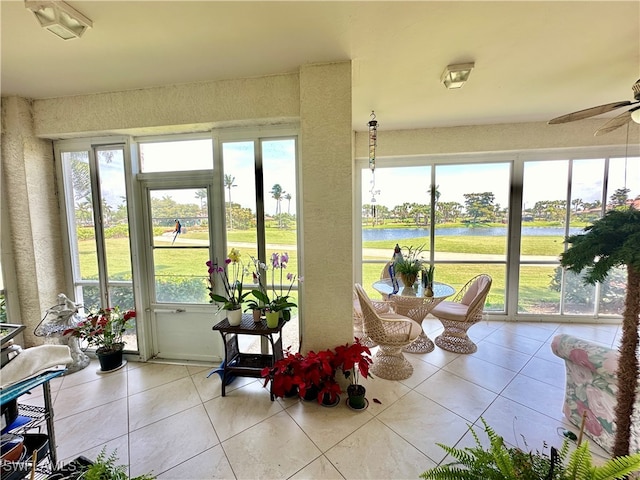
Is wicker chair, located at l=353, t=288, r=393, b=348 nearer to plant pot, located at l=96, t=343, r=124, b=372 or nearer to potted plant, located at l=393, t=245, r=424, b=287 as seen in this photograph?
potted plant, located at l=393, t=245, r=424, b=287

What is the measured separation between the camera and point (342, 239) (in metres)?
2.04

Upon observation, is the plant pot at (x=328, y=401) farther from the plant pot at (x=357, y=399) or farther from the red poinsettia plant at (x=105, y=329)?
the red poinsettia plant at (x=105, y=329)

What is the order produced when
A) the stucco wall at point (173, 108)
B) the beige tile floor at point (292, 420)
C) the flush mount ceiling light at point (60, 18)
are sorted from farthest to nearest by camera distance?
the stucco wall at point (173, 108) < the beige tile floor at point (292, 420) < the flush mount ceiling light at point (60, 18)

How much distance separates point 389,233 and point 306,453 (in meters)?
3.02

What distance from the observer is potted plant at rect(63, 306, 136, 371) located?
2.51 metres

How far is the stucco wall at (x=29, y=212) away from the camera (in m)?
2.35

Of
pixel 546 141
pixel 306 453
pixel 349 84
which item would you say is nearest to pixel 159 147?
pixel 349 84

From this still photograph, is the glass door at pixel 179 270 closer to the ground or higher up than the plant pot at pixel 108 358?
higher up

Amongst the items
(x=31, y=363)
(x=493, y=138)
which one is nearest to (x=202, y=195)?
(x=31, y=363)

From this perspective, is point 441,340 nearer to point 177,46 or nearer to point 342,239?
point 342,239

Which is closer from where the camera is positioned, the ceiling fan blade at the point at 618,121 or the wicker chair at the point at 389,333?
the ceiling fan blade at the point at 618,121

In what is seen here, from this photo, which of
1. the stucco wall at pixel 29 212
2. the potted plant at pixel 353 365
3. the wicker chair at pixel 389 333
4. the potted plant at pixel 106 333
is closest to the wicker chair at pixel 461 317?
the wicker chair at pixel 389 333

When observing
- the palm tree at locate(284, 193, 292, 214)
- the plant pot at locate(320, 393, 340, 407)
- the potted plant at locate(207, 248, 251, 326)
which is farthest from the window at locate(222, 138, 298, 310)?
the plant pot at locate(320, 393, 340, 407)

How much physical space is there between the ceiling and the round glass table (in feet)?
6.85
